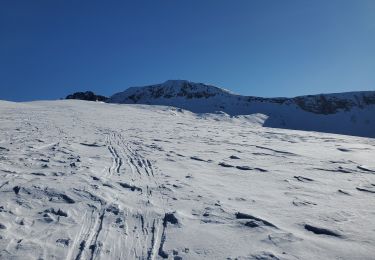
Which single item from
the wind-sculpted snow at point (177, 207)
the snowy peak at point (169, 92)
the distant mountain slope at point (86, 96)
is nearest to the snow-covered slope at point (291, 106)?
the snowy peak at point (169, 92)

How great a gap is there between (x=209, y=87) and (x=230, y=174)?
7906 centimetres

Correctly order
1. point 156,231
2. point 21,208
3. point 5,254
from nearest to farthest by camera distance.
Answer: point 5,254 < point 156,231 < point 21,208

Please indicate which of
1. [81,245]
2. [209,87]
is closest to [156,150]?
[81,245]

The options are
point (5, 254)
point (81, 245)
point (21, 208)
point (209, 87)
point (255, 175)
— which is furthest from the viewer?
point (209, 87)

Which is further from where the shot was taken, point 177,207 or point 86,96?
point 86,96

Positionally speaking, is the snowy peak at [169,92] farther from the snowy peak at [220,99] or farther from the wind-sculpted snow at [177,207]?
the wind-sculpted snow at [177,207]

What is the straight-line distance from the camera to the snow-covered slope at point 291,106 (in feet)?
220

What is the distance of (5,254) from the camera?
4.10 m

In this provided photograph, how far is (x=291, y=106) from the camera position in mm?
76500

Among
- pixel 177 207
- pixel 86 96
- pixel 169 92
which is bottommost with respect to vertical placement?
pixel 177 207

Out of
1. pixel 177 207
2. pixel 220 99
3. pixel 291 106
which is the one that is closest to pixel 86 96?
pixel 220 99

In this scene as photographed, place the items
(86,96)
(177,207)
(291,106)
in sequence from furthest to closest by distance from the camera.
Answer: (86,96), (291,106), (177,207)

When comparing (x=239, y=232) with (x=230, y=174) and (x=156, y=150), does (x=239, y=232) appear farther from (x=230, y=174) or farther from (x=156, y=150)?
(x=156, y=150)

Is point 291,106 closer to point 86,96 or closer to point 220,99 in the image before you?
point 220,99
